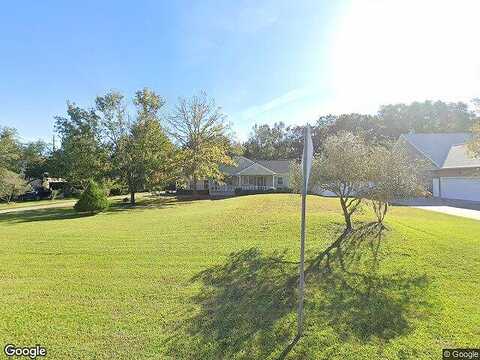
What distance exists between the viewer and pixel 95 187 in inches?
812

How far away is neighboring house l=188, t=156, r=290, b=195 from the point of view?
41594mm

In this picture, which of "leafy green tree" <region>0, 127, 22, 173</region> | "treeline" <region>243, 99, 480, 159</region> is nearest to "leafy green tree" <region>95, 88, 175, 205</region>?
"leafy green tree" <region>0, 127, 22, 173</region>

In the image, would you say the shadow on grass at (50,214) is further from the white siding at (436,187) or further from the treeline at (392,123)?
the treeline at (392,123)

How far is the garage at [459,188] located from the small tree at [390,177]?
19700 millimetres

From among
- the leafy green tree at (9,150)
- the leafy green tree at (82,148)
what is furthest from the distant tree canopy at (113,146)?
the leafy green tree at (9,150)

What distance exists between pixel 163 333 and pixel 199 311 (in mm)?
821

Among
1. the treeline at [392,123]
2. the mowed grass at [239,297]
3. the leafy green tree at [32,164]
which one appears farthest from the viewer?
the treeline at [392,123]

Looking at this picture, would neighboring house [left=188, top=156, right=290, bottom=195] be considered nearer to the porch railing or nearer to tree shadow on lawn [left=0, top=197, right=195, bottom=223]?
the porch railing

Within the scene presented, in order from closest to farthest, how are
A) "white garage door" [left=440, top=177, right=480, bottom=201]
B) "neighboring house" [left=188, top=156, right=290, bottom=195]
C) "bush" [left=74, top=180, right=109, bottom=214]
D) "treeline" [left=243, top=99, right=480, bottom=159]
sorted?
"bush" [left=74, top=180, right=109, bottom=214]
"white garage door" [left=440, top=177, right=480, bottom=201]
"neighboring house" [left=188, top=156, right=290, bottom=195]
"treeline" [left=243, top=99, right=480, bottom=159]

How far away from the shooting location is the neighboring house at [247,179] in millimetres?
41594

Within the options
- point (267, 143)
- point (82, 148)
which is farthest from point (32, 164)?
point (267, 143)

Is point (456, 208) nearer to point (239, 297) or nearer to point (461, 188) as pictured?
point (461, 188)

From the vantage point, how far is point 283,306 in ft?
17.0

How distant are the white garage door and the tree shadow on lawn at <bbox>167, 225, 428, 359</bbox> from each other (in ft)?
77.1
